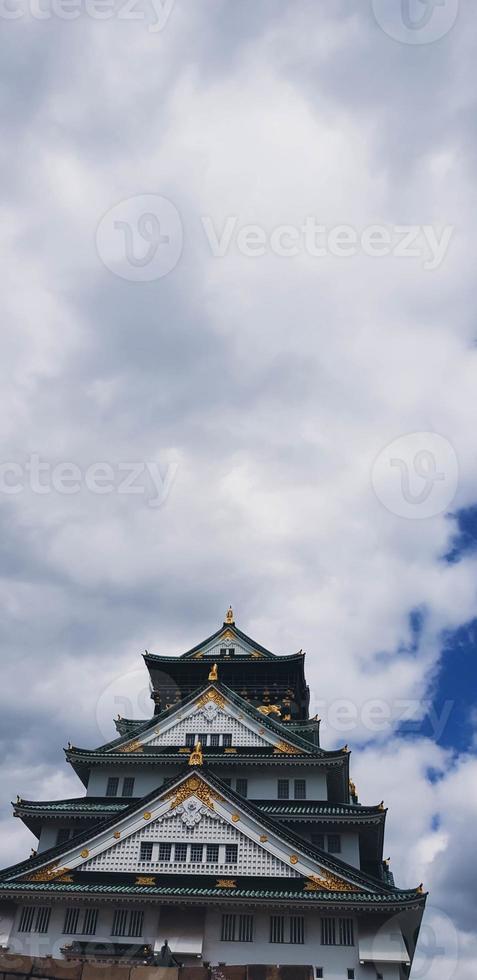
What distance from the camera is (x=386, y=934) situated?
2939 cm

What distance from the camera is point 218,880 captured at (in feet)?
100.0

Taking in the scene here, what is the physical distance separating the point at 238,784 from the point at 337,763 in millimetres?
5477

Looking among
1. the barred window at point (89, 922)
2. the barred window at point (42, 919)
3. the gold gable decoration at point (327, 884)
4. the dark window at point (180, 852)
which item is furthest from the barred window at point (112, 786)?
the gold gable decoration at point (327, 884)

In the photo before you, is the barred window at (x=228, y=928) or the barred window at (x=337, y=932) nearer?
the barred window at (x=337, y=932)

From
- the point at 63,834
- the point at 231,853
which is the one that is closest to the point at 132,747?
the point at 63,834

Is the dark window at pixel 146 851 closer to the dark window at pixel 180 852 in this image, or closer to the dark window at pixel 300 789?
the dark window at pixel 180 852

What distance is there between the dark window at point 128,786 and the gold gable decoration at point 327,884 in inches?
504

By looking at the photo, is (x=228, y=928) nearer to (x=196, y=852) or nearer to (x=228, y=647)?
(x=196, y=852)

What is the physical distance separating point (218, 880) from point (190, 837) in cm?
223

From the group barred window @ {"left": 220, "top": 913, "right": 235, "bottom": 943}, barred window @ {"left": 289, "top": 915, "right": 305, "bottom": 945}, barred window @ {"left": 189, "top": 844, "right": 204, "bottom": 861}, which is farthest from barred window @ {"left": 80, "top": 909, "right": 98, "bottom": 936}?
barred window @ {"left": 289, "top": 915, "right": 305, "bottom": 945}

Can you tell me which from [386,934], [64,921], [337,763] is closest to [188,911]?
[64,921]

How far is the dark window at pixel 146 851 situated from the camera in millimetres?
31688

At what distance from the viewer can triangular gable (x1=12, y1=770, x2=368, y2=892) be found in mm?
30844

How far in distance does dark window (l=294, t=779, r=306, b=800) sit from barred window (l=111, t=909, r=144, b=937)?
33.9 ft
